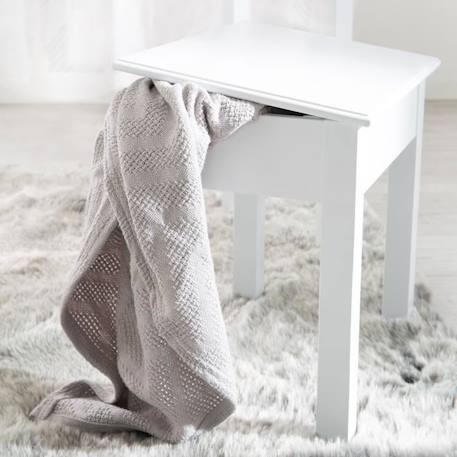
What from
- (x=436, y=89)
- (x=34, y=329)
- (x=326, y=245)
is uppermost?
(x=326, y=245)

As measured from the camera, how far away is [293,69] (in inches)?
55.2

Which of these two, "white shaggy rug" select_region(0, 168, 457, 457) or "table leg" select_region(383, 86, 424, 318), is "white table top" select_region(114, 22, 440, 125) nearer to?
"table leg" select_region(383, 86, 424, 318)

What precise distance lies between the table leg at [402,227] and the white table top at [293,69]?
0.16m

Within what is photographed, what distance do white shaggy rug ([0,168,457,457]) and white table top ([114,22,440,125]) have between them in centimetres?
44

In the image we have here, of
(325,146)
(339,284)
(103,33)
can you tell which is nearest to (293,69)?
(325,146)

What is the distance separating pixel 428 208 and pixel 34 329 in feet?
3.74

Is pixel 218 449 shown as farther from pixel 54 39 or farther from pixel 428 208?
pixel 54 39

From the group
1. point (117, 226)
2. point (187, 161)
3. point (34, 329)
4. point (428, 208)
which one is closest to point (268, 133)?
point (187, 161)

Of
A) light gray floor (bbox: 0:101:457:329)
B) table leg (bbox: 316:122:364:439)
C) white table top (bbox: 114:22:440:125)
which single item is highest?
white table top (bbox: 114:22:440:125)

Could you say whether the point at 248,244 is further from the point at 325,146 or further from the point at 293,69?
the point at 325,146

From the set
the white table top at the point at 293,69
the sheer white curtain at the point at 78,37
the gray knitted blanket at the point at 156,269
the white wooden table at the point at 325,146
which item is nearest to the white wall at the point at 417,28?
the sheer white curtain at the point at 78,37

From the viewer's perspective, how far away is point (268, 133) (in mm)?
1248

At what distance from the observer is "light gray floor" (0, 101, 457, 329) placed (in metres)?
1.96

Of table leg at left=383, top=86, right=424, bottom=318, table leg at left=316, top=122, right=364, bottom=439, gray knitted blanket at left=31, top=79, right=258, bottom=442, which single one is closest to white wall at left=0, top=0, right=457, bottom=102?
table leg at left=383, top=86, right=424, bottom=318
